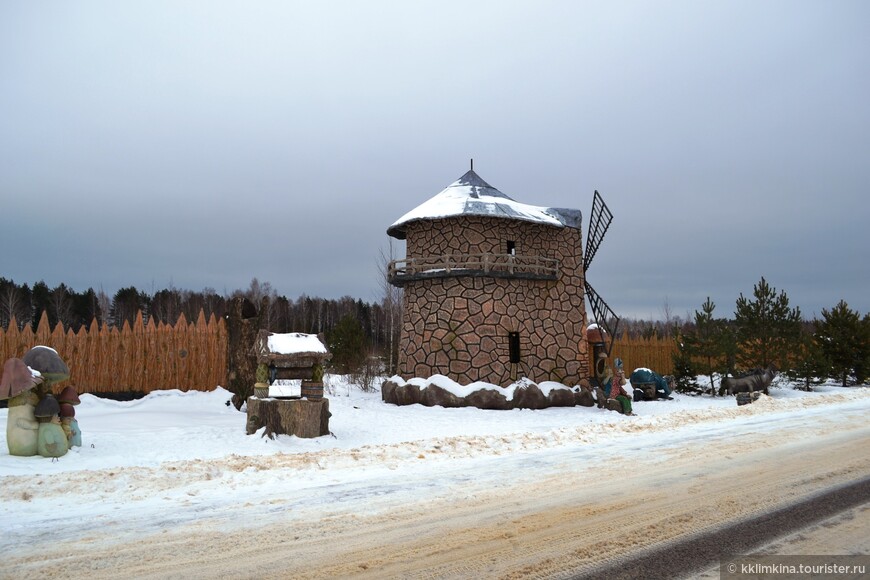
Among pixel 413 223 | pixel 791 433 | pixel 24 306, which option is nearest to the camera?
pixel 791 433

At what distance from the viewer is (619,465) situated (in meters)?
8.84

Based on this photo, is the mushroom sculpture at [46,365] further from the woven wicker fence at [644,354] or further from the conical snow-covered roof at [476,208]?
the woven wicker fence at [644,354]

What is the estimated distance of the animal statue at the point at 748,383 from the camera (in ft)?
84.1

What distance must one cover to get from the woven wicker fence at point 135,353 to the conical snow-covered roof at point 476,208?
319 inches

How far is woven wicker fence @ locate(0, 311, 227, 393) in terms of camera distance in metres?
16.4

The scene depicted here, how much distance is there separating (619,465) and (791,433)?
5.61 metres

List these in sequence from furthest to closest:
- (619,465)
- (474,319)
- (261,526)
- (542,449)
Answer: (474,319) → (542,449) → (619,465) → (261,526)

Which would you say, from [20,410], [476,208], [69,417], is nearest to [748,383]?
[476,208]

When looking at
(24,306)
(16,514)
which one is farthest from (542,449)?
(24,306)

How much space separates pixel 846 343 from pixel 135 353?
33014mm

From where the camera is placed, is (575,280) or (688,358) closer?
(575,280)

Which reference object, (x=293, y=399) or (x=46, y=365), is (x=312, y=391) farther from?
(x=46, y=365)

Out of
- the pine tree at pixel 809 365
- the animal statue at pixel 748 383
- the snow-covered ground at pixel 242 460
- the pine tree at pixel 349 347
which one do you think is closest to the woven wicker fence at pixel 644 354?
the pine tree at pixel 809 365

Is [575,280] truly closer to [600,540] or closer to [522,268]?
[522,268]
